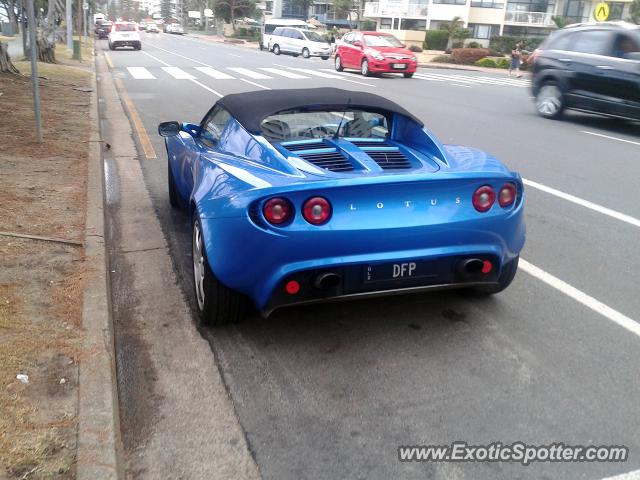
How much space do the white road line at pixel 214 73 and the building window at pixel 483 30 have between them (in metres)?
38.2

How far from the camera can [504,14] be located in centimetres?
5606

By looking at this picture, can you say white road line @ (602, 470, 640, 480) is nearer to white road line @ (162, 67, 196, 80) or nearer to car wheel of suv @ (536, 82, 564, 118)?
car wheel of suv @ (536, 82, 564, 118)

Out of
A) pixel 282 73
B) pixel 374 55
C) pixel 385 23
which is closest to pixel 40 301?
pixel 374 55

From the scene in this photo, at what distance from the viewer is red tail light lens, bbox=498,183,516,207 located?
3.71m

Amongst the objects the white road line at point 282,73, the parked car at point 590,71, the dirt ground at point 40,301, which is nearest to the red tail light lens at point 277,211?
the dirt ground at point 40,301

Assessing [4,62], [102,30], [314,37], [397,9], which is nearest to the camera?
[4,62]

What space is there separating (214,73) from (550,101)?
13134 mm

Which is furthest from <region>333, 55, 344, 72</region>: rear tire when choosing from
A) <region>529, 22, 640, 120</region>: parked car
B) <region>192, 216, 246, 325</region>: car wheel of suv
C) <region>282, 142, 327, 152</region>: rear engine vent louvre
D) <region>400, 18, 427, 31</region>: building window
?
<region>400, 18, 427, 31</region>: building window

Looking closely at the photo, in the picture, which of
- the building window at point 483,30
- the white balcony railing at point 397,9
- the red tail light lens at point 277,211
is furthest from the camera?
the white balcony railing at point 397,9

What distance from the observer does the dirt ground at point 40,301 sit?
266cm

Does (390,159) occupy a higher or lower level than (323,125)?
lower

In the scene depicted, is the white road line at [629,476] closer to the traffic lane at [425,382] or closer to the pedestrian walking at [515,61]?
the traffic lane at [425,382]

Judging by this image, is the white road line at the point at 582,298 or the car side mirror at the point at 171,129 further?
the car side mirror at the point at 171,129

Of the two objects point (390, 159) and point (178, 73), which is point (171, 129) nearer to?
point (390, 159)
